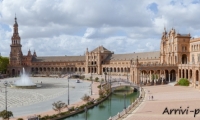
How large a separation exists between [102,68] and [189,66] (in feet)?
232

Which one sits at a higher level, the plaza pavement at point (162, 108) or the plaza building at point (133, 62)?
the plaza building at point (133, 62)

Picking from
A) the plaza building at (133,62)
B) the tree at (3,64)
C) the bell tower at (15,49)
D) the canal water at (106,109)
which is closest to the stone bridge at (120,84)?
the plaza building at (133,62)

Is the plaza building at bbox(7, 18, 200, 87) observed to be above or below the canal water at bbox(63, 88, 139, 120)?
above

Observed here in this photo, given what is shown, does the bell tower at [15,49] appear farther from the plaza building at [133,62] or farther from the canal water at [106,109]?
the canal water at [106,109]

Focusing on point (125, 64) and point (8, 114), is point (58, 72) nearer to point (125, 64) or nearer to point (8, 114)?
point (125, 64)

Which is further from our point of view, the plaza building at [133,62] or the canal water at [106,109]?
the plaza building at [133,62]

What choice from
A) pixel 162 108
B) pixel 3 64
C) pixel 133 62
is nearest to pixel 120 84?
pixel 133 62

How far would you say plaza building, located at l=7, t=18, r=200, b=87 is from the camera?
84062 millimetres

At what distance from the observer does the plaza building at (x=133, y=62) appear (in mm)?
84062

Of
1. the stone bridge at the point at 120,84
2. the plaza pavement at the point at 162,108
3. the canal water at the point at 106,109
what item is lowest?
the canal water at the point at 106,109

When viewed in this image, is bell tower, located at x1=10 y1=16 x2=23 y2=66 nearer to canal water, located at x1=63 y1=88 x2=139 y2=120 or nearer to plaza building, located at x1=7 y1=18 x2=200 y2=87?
plaza building, located at x1=7 y1=18 x2=200 y2=87

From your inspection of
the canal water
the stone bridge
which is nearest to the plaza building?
the stone bridge

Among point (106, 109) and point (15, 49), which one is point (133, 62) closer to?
point (106, 109)

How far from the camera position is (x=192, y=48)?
286 ft
